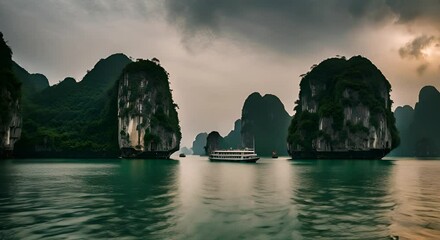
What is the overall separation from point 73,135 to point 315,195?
387 feet

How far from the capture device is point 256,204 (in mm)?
17719

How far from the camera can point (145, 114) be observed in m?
105

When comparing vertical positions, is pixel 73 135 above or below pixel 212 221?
above

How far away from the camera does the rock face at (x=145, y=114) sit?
101688mm

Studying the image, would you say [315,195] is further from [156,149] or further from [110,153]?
[110,153]

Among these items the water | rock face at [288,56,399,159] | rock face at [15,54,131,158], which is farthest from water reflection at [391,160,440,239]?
rock face at [15,54,131,158]

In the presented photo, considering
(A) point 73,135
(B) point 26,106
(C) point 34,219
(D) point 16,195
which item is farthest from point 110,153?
(C) point 34,219

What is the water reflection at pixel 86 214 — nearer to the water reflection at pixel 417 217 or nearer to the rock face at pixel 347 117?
the water reflection at pixel 417 217

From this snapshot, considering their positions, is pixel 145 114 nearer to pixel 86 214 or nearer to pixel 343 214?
pixel 86 214

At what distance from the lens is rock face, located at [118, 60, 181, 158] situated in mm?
101688

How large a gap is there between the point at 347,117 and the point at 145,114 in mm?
65631

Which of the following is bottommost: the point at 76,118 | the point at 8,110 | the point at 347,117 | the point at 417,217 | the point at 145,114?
the point at 417,217

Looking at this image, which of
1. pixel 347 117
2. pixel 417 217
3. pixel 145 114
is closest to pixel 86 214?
pixel 417 217

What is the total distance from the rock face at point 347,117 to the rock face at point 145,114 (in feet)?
149
